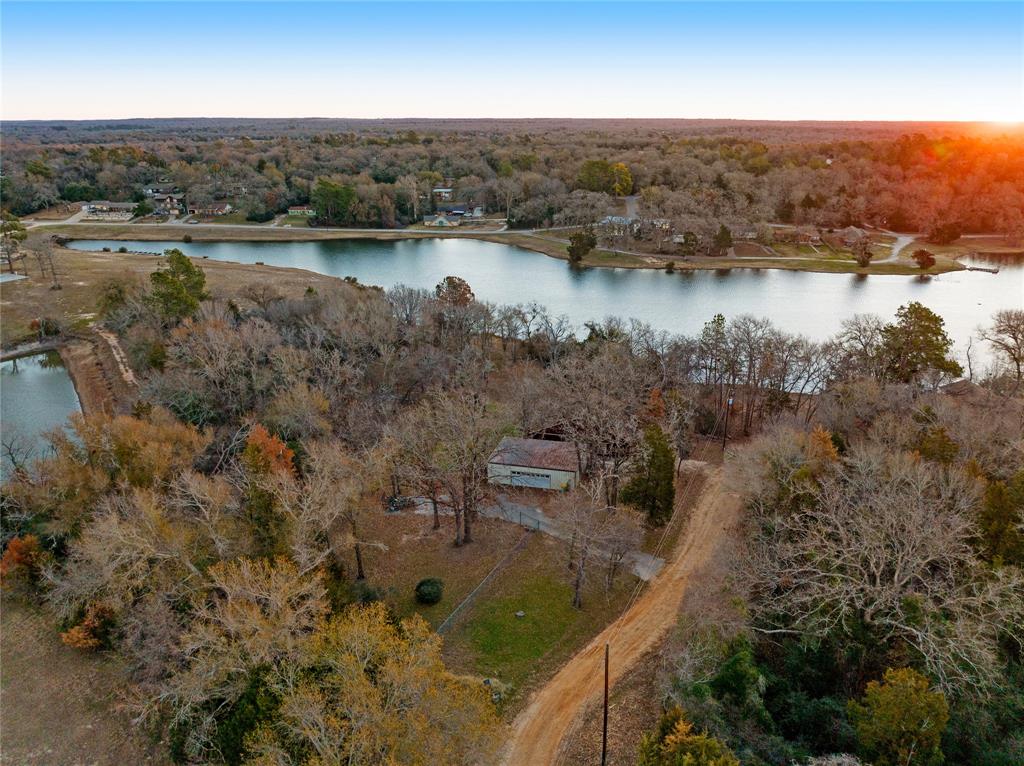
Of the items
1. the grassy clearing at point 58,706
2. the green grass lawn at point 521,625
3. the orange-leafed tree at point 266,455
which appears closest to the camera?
the grassy clearing at point 58,706

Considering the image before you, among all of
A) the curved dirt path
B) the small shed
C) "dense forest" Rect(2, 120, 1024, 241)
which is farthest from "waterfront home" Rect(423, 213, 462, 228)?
the curved dirt path

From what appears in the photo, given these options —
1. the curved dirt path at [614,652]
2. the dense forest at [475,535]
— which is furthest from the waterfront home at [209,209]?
the curved dirt path at [614,652]

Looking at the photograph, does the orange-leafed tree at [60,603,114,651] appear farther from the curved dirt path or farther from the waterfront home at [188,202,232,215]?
the waterfront home at [188,202,232,215]

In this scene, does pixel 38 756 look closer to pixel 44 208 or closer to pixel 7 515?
pixel 7 515

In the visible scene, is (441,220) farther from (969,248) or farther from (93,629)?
(93,629)

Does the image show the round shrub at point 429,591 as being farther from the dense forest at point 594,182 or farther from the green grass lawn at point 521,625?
the dense forest at point 594,182

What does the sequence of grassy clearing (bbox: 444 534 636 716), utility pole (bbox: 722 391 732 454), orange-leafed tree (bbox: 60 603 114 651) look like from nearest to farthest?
grassy clearing (bbox: 444 534 636 716)
orange-leafed tree (bbox: 60 603 114 651)
utility pole (bbox: 722 391 732 454)
